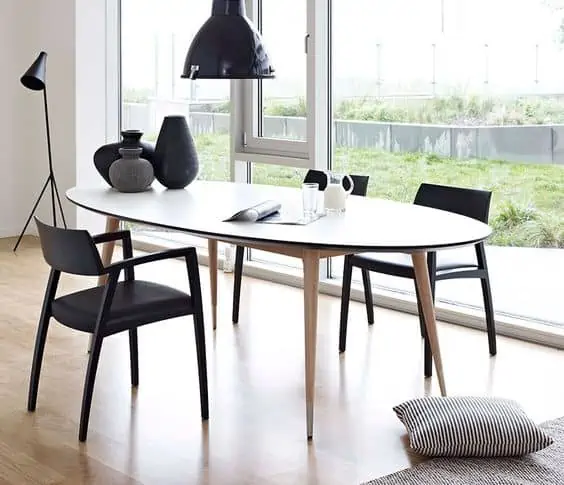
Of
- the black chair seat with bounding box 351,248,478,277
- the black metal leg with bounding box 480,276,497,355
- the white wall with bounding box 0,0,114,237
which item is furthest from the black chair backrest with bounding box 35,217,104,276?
the white wall with bounding box 0,0,114,237

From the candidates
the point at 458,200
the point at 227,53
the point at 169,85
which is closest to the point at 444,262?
the point at 458,200

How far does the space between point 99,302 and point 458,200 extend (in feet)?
5.65

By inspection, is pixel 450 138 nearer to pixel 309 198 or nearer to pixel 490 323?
pixel 490 323

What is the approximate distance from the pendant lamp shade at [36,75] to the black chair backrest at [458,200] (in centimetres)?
326

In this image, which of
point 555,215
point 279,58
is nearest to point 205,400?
point 555,215

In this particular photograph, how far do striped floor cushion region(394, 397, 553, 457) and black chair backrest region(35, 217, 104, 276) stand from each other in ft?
3.99

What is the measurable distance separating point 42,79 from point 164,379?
3.34 meters

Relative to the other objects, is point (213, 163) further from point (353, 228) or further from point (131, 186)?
point (353, 228)

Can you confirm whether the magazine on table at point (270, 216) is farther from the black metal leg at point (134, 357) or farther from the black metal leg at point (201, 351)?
the black metal leg at point (134, 357)

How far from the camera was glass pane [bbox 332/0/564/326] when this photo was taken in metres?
4.79

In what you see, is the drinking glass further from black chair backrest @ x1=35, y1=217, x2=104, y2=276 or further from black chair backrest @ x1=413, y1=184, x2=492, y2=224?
black chair backrest @ x1=35, y1=217, x2=104, y2=276

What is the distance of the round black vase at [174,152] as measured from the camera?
4.62 meters

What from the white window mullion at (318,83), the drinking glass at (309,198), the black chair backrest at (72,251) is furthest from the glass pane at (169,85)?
the black chair backrest at (72,251)

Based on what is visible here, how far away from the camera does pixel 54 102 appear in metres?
7.50
